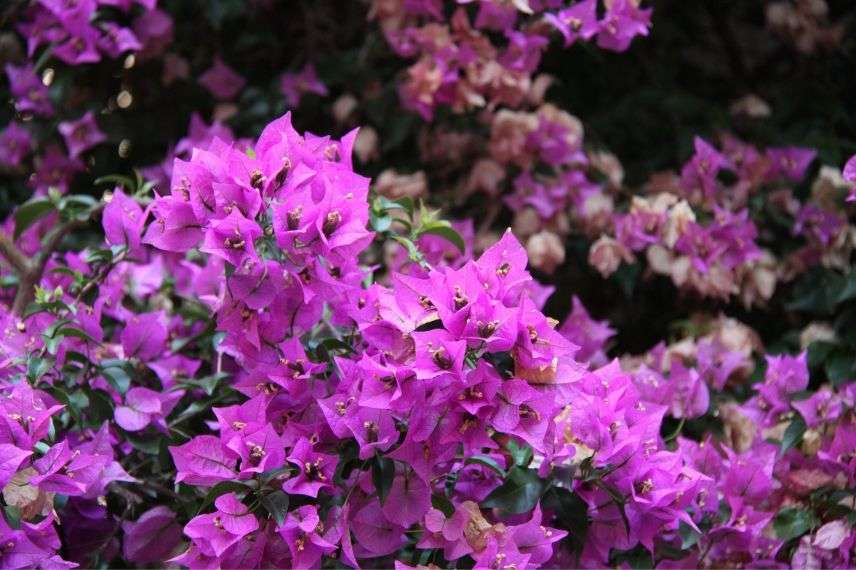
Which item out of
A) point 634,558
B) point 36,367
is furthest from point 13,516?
point 634,558

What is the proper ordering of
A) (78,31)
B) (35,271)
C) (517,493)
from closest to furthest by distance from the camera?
(517,493) → (35,271) → (78,31)

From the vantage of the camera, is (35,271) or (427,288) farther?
(35,271)

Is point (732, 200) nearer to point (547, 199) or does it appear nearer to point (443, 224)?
point (547, 199)

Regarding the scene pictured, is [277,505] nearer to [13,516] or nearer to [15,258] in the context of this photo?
[13,516]

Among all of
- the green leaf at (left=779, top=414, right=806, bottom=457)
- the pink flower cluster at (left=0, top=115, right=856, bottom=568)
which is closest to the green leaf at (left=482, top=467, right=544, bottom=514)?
the pink flower cluster at (left=0, top=115, right=856, bottom=568)

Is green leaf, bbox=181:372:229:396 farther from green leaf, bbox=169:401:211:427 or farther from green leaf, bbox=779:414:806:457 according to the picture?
green leaf, bbox=779:414:806:457

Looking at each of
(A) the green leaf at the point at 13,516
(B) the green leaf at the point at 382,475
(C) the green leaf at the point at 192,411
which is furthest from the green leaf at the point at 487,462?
(A) the green leaf at the point at 13,516

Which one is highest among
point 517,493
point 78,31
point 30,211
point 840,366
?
point 78,31
